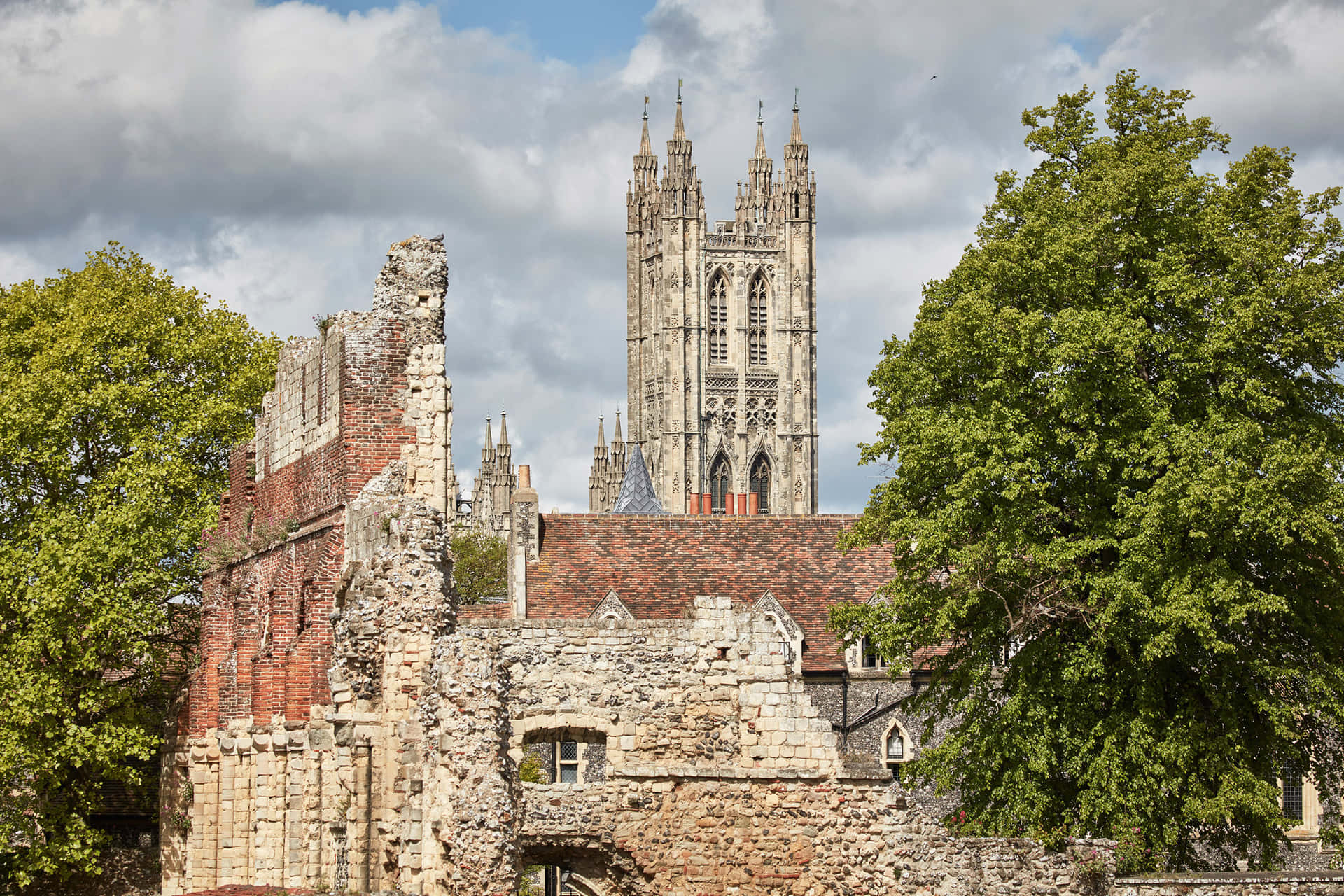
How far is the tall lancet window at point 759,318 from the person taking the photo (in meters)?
95.6

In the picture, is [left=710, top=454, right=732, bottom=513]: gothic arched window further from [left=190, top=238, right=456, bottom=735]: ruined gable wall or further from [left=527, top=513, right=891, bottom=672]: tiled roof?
[left=190, top=238, right=456, bottom=735]: ruined gable wall

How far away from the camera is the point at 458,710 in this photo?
15.6 metres

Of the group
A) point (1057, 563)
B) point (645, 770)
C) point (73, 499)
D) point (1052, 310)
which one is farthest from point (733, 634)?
point (73, 499)

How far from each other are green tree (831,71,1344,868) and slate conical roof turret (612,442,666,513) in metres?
44.9

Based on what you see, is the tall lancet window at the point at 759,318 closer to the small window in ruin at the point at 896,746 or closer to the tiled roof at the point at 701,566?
the tiled roof at the point at 701,566

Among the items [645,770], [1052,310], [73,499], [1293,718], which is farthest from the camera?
[73,499]

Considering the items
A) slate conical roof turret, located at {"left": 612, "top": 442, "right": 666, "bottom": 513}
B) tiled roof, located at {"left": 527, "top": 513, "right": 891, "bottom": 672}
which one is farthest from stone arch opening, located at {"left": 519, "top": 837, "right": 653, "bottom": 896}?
slate conical roof turret, located at {"left": 612, "top": 442, "right": 666, "bottom": 513}

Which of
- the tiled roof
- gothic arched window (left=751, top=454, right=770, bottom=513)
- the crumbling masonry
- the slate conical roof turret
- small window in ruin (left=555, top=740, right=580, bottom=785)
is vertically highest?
gothic arched window (left=751, top=454, right=770, bottom=513)

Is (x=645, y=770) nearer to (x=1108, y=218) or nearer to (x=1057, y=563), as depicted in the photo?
(x=1057, y=563)

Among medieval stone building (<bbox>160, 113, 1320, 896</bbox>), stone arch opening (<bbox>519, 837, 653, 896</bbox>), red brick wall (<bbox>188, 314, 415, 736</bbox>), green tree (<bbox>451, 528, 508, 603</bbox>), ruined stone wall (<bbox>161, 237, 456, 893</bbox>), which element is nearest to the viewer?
medieval stone building (<bbox>160, 113, 1320, 896</bbox>)

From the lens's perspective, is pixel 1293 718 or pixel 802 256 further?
pixel 802 256

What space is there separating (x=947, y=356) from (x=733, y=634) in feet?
→ 17.7

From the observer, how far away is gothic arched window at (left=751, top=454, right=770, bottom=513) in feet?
306

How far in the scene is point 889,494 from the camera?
2334 centimetres
